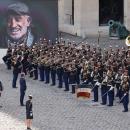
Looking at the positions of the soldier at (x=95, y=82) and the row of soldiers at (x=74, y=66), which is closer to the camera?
the row of soldiers at (x=74, y=66)

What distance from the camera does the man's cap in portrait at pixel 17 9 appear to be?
48.9 meters

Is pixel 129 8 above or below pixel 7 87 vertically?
above

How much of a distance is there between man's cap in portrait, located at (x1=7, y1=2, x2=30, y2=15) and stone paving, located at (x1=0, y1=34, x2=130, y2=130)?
293 inches

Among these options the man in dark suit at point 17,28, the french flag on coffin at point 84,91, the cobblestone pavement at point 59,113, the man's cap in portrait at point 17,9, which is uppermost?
the man's cap in portrait at point 17,9

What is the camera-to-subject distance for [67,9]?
6050 cm

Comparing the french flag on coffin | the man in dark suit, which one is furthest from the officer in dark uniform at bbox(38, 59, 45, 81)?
the man in dark suit

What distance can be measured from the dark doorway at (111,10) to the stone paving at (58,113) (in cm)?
1714

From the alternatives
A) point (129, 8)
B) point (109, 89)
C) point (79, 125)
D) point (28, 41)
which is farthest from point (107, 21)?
point (79, 125)

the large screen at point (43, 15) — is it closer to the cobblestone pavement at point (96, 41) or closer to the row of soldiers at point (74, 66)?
the row of soldiers at point (74, 66)

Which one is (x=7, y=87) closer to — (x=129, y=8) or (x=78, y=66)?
(x=78, y=66)

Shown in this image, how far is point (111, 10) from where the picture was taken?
5938 cm

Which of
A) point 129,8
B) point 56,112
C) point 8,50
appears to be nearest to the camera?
point 56,112

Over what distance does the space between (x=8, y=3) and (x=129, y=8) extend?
12132 millimetres

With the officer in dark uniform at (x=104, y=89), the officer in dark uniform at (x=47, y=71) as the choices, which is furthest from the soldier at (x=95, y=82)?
the officer in dark uniform at (x=47, y=71)
